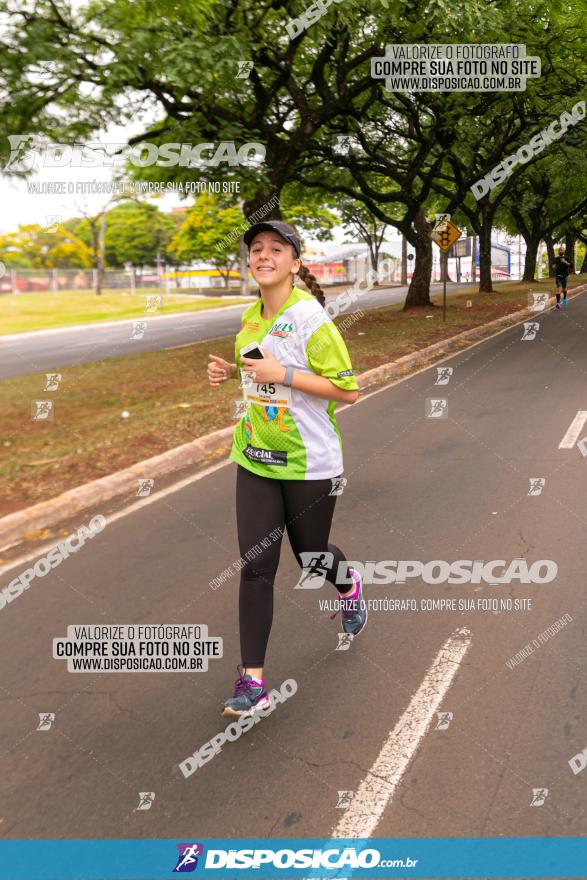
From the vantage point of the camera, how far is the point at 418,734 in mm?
3240

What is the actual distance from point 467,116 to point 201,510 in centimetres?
A: 1783

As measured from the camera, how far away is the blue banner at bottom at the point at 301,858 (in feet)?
8.32

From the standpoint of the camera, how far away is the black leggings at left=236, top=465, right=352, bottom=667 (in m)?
3.41

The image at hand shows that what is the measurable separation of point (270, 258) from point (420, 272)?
79.4 ft

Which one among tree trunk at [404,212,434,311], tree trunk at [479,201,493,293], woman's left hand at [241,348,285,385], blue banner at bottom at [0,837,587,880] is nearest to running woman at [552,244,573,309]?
tree trunk at [404,212,434,311]

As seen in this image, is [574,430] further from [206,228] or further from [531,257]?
[206,228]

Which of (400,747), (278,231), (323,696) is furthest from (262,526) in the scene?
(278,231)

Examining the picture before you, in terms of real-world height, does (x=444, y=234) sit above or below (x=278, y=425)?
above

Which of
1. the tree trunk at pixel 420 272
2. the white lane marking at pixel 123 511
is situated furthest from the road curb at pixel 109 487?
the tree trunk at pixel 420 272

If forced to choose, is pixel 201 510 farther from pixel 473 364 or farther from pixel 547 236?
pixel 547 236

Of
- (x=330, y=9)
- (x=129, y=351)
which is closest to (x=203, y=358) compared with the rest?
(x=129, y=351)

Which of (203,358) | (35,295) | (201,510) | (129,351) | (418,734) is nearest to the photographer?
(418,734)

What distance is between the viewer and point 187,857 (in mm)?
2625

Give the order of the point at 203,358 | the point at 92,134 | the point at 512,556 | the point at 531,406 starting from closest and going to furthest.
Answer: the point at 512,556 → the point at 531,406 → the point at 92,134 → the point at 203,358
